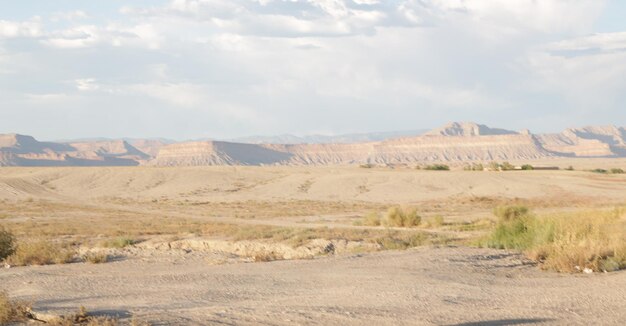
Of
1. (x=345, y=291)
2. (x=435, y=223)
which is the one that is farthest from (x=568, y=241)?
(x=435, y=223)

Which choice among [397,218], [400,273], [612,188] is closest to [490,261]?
[400,273]

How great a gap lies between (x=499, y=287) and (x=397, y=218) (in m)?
23.5

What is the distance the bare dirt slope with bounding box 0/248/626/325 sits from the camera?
10.7 m

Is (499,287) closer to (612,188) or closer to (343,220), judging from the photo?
(343,220)

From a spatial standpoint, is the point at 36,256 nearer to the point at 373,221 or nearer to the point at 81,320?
the point at 81,320

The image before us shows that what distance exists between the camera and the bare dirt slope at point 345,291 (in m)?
10.7

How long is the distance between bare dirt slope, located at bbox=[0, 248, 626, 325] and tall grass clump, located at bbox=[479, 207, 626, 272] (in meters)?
0.66

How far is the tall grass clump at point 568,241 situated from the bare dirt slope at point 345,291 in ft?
2.15

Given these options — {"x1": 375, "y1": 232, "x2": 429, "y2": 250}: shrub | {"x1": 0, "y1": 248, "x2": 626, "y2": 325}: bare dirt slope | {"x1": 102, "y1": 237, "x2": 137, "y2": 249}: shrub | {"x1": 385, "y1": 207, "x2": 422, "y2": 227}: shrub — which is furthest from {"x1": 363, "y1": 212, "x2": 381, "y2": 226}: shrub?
{"x1": 0, "y1": 248, "x2": 626, "y2": 325}: bare dirt slope

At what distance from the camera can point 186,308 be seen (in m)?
11.3

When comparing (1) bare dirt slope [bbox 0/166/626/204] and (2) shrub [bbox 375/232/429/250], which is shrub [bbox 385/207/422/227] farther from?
(1) bare dirt slope [bbox 0/166/626/204]

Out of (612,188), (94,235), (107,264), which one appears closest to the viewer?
(107,264)

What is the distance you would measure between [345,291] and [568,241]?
21.9 ft

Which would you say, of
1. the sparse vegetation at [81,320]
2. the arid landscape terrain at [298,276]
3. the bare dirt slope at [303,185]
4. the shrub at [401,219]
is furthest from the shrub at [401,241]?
the bare dirt slope at [303,185]
